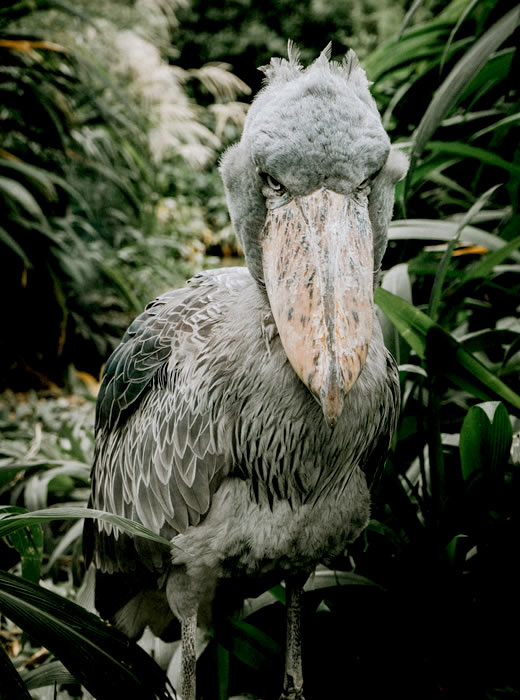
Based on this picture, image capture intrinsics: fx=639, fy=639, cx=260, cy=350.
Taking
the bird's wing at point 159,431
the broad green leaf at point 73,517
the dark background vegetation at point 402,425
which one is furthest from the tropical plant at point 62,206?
the broad green leaf at point 73,517

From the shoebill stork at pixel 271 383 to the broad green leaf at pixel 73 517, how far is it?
0.64 feet

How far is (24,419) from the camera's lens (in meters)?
3.64

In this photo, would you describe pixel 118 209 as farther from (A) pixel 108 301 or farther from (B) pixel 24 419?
(B) pixel 24 419

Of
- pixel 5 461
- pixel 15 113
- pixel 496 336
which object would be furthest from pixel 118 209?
pixel 496 336

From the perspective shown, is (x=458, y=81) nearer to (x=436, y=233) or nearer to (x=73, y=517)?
(x=436, y=233)

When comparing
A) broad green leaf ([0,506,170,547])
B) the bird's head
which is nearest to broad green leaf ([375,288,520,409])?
the bird's head

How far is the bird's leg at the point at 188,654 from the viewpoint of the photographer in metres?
1.29

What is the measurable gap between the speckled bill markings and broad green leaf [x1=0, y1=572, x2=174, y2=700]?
523 mm

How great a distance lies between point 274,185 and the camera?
99 cm

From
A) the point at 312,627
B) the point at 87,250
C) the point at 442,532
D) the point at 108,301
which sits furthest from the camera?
the point at 108,301

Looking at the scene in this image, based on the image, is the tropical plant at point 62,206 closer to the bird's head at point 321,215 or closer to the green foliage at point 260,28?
the bird's head at point 321,215

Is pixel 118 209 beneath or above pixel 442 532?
above

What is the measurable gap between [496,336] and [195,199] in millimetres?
7889

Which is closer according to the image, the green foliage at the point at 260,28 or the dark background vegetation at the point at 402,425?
the dark background vegetation at the point at 402,425
